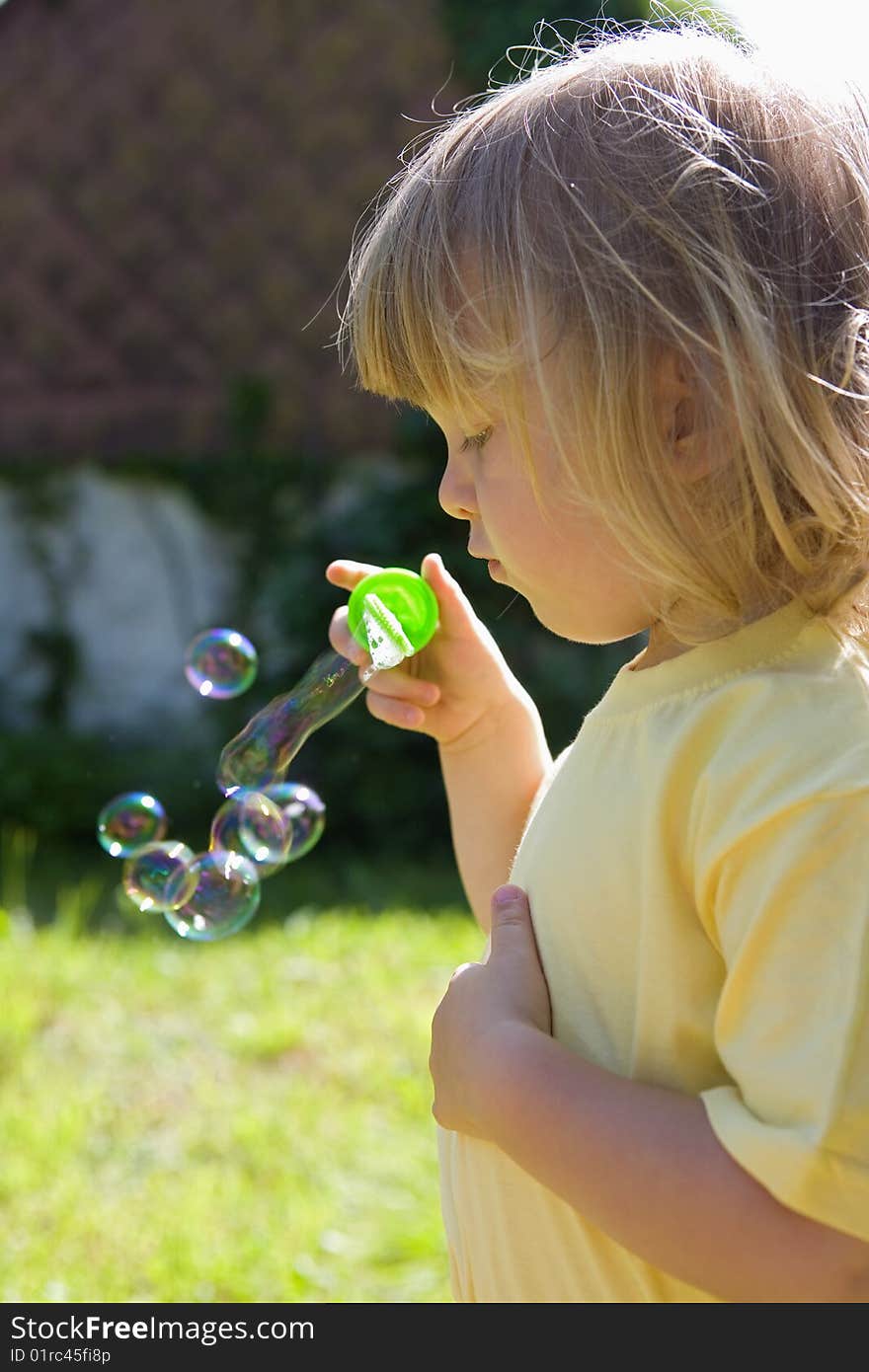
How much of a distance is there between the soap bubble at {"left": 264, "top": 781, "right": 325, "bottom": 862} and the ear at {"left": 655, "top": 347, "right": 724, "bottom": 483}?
93 cm

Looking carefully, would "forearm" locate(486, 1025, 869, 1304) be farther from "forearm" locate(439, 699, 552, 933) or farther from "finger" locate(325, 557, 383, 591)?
"finger" locate(325, 557, 383, 591)

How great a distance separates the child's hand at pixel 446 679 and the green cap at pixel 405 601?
29mm

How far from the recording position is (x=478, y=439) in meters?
1.20

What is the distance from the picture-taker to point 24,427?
6945 millimetres

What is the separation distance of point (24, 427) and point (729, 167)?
6363mm

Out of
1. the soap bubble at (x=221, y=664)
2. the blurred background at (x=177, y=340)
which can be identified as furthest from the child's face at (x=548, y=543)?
the blurred background at (x=177, y=340)

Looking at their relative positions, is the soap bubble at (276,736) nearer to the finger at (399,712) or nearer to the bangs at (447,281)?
the finger at (399,712)

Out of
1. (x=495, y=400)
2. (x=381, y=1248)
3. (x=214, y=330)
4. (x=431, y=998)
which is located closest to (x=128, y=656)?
(x=214, y=330)

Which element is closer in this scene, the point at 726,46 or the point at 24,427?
the point at 726,46

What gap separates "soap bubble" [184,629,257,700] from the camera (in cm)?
214

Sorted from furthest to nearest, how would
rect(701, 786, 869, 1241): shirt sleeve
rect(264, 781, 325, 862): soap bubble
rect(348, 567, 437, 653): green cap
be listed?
rect(264, 781, 325, 862): soap bubble < rect(348, 567, 437, 653): green cap < rect(701, 786, 869, 1241): shirt sleeve

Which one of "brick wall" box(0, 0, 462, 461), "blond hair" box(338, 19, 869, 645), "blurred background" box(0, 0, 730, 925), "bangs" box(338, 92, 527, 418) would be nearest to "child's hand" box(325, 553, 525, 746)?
"bangs" box(338, 92, 527, 418)

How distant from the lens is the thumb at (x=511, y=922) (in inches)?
45.7
